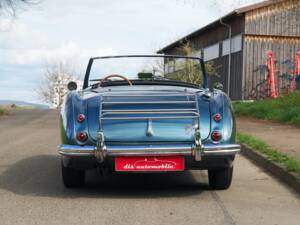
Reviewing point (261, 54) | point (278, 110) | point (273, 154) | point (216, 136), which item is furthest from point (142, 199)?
point (261, 54)

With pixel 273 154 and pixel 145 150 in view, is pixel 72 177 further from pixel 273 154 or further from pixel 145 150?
pixel 273 154

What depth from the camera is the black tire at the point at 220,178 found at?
22.5 ft

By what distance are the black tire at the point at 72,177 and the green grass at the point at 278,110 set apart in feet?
29.8

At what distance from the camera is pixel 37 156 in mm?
10250

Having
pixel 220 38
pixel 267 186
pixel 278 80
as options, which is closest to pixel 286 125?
pixel 267 186

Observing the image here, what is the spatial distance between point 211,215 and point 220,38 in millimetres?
27622

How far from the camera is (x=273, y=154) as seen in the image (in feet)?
30.3

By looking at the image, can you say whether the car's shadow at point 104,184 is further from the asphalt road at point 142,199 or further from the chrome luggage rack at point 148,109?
the chrome luggage rack at point 148,109

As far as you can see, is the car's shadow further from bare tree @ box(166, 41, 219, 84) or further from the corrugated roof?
the corrugated roof

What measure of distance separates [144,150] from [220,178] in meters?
1.20

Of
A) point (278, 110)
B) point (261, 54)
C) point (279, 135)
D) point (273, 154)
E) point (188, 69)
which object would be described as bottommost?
point (278, 110)

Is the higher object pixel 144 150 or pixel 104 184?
pixel 144 150

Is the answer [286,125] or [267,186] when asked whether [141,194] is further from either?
[286,125]

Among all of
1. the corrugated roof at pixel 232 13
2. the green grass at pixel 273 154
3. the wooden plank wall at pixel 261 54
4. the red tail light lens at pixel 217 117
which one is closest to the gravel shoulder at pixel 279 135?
the green grass at pixel 273 154
